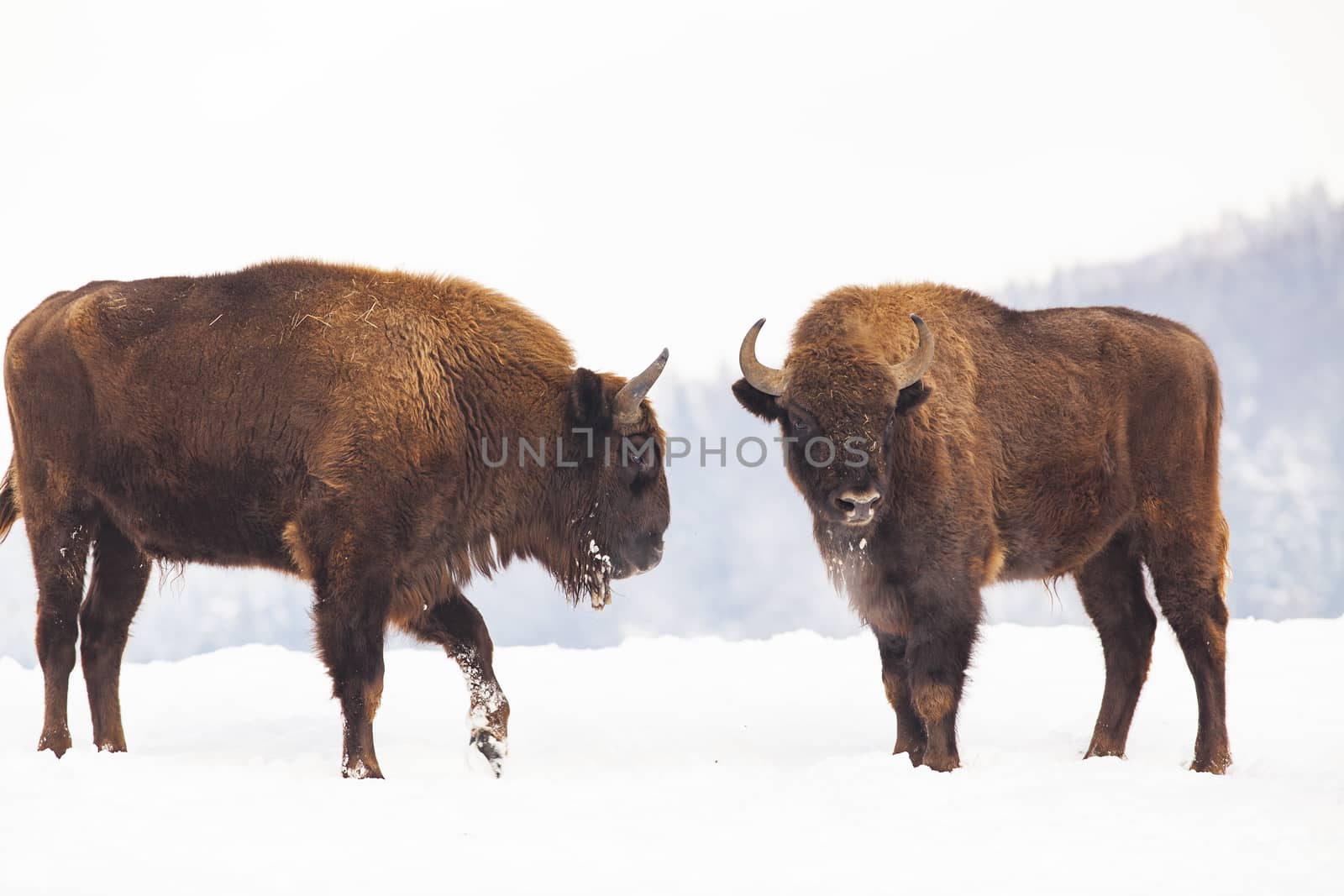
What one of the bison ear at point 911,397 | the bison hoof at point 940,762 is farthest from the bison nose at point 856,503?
the bison hoof at point 940,762

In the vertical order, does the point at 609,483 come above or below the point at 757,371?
below

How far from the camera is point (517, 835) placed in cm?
580

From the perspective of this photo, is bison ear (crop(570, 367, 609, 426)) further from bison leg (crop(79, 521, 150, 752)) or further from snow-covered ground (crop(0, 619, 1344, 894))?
bison leg (crop(79, 521, 150, 752))

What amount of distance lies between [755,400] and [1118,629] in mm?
2815

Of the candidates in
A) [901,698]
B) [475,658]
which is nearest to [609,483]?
[475,658]

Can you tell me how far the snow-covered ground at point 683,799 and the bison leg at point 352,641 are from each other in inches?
12.8

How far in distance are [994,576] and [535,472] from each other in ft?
8.67

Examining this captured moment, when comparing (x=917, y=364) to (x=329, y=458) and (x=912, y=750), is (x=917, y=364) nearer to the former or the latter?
(x=912, y=750)

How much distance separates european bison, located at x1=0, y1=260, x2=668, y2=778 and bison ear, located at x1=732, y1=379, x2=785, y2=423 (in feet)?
1.57

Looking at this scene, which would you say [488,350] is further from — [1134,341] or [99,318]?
[1134,341]

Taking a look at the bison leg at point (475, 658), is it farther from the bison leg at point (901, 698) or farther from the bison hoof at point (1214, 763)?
the bison hoof at point (1214, 763)

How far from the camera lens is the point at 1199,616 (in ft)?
27.1

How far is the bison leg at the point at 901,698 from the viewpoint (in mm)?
7824

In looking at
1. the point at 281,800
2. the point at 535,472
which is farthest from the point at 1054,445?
the point at 281,800
